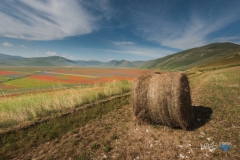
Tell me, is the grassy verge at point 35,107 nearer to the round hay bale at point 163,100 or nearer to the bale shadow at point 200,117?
the round hay bale at point 163,100

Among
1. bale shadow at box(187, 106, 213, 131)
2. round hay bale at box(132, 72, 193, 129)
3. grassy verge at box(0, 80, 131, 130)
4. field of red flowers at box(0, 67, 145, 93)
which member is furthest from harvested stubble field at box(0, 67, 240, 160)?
field of red flowers at box(0, 67, 145, 93)

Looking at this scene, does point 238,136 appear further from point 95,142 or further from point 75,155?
point 75,155

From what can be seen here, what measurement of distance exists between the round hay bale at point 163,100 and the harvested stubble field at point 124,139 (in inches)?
19.0

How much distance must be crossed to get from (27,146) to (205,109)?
996 centimetres

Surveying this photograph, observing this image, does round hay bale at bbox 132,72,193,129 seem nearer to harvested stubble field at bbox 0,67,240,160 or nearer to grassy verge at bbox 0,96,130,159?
harvested stubble field at bbox 0,67,240,160

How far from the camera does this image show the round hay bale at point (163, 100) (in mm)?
6160

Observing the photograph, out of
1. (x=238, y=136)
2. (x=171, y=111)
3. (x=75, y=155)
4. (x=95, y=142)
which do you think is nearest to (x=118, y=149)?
(x=95, y=142)

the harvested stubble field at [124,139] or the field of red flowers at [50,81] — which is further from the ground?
the harvested stubble field at [124,139]

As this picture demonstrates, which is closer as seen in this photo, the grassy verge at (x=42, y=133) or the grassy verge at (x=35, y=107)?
the grassy verge at (x=42, y=133)

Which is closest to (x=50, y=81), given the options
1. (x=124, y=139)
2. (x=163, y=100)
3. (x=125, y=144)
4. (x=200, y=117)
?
(x=124, y=139)

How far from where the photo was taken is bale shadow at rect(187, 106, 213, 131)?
6.45m

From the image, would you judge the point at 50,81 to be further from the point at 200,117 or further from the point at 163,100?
the point at 200,117

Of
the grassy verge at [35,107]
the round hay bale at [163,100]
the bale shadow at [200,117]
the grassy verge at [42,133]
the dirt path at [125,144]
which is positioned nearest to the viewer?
the dirt path at [125,144]

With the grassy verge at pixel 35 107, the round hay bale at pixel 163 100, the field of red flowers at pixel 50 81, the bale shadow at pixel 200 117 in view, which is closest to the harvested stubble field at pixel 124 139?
the bale shadow at pixel 200 117
